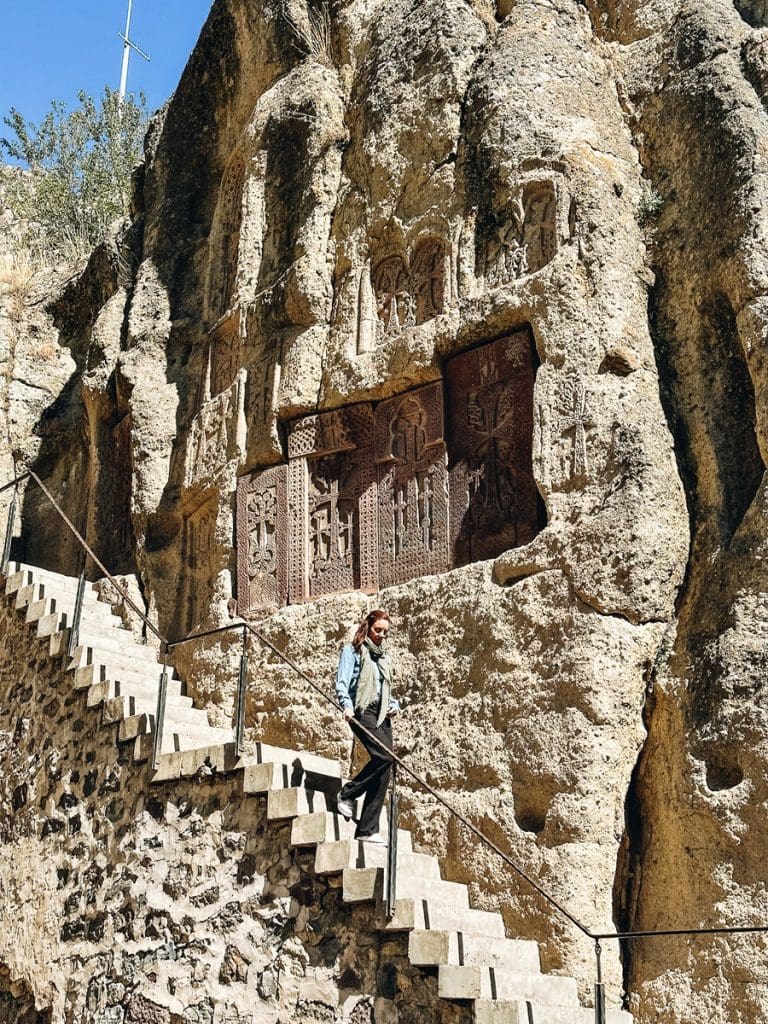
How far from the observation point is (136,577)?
46.4 ft

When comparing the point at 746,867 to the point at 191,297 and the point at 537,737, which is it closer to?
the point at 537,737

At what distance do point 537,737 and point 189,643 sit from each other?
4281mm

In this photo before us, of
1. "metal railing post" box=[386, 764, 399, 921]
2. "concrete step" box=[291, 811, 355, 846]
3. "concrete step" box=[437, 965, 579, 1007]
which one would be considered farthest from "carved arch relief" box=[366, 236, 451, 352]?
"concrete step" box=[437, 965, 579, 1007]

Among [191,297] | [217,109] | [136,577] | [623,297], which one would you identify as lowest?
[136,577]

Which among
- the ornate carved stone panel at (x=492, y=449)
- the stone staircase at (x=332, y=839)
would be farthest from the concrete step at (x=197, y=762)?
the ornate carved stone panel at (x=492, y=449)

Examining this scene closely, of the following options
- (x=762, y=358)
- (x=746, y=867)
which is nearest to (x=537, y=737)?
(x=746, y=867)

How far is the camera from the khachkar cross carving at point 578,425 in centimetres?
1010

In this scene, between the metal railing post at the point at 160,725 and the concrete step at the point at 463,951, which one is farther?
the metal railing post at the point at 160,725

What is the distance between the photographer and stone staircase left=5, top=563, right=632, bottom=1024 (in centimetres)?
762

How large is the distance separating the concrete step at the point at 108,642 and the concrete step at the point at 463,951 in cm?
463

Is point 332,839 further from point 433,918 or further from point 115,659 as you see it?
point 115,659

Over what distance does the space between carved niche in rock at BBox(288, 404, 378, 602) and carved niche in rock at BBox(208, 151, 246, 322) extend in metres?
2.68

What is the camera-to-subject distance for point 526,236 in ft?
36.0

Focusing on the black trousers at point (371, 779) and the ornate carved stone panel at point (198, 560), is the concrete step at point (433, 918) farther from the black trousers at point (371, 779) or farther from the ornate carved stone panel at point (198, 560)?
the ornate carved stone panel at point (198, 560)
